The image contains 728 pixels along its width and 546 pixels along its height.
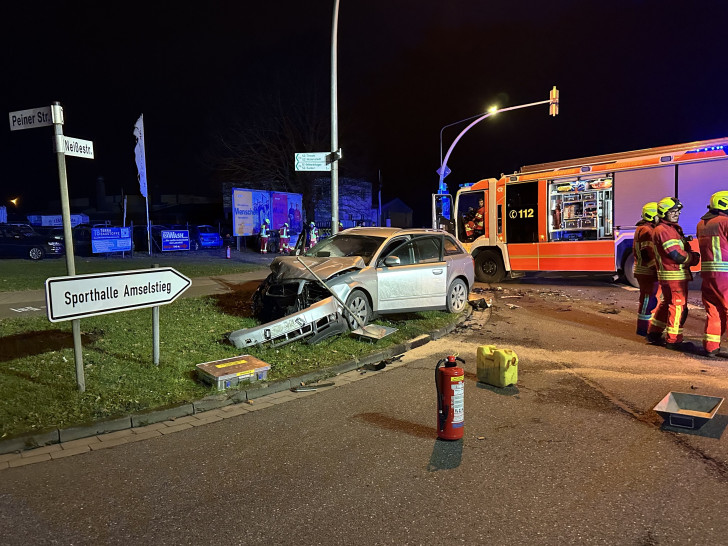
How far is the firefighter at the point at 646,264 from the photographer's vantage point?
777cm

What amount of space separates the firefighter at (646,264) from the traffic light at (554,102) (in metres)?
13.6

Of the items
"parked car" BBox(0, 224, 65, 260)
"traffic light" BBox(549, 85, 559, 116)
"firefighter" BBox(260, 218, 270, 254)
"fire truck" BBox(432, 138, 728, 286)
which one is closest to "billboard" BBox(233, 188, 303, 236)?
"firefighter" BBox(260, 218, 270, 254)

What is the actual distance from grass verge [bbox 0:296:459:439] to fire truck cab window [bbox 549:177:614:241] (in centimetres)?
616

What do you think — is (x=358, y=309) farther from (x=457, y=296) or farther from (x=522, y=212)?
(x=522, y=212)

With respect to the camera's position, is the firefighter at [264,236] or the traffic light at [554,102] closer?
the traffic light at [554,102]

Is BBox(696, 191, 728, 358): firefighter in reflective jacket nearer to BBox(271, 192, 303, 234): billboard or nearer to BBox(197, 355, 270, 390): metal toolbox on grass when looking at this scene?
BBox(197, 355, 270, 390): metal toolbox on grass

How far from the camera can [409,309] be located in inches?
354

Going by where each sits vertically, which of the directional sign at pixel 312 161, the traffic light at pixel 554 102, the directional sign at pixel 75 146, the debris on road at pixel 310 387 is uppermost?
the traffic light at pixel 554 102

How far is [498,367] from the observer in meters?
5.86

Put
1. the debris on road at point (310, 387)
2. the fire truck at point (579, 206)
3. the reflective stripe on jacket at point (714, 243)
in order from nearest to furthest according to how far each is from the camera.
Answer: the debris on road at point (310, 387), the reflective stripe on jacket at point (714, 243), the fire truck at point (579, 206)

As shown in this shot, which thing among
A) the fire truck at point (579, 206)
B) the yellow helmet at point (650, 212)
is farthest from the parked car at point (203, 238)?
the yellow helmet at point (650, 212)

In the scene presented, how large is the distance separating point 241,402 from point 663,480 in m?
3.95

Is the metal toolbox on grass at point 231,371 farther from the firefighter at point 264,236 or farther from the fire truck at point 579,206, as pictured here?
the firefighter at point 264,236

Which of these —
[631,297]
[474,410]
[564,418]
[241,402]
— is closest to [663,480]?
[564,418]
